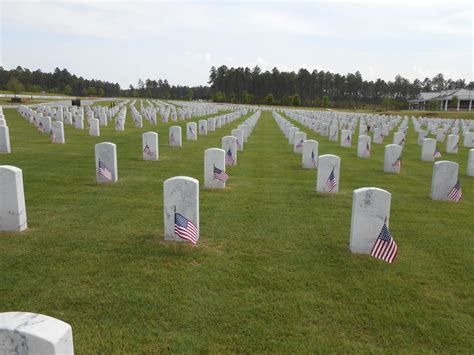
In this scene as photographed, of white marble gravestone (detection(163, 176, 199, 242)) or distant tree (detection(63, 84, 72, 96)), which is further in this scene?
distant tree (detection(63, 84, 72, 96))

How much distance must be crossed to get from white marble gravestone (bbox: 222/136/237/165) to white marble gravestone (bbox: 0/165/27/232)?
7177mm

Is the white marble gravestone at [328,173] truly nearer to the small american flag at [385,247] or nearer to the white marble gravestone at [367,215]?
the white marble gravestone at [367,215]

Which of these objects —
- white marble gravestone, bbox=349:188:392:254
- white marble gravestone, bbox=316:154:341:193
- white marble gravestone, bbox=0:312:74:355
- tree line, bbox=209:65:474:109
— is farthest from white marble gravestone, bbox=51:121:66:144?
tree line, bbox=209:65:474:109

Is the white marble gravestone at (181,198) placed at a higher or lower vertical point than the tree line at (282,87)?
lower

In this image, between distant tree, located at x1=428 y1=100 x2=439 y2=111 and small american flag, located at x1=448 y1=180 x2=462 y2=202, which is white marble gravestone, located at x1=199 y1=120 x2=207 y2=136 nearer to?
small american flag, located at x1=448 y1=180 x2=462 y2=202

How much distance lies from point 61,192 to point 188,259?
4.78 metres

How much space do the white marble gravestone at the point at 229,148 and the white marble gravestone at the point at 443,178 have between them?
19.5ft

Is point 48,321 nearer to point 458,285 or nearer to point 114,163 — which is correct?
point 458,285

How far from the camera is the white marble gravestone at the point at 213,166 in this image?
31.2 ft

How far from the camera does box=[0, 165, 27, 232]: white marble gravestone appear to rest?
247 inches

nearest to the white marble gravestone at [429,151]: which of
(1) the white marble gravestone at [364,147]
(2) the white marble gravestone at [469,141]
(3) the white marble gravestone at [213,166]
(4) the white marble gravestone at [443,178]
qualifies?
(1) the white marble gravestone at [364,147]

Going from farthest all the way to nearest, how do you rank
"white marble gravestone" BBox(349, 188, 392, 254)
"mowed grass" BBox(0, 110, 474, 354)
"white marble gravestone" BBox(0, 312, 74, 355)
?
"white marble gravestone" BBox(349, 188, 392, 254) < "mowed grass" BBox(0, 110, 474, 354) < "white marble gravestone" BBox(0, 312, 74, 355)

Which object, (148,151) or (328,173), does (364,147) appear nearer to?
(328,173)

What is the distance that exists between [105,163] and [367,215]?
6575mm
